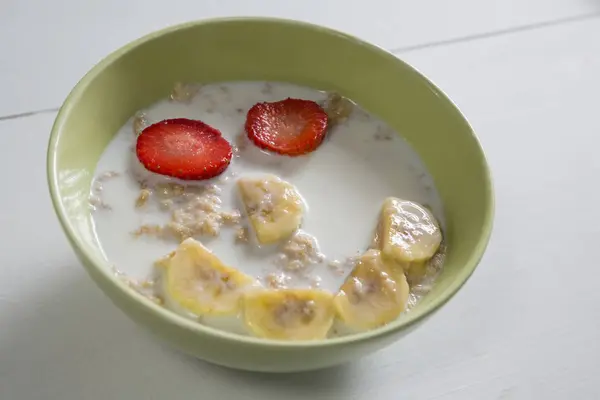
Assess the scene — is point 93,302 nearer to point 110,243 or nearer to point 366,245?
point 110,243

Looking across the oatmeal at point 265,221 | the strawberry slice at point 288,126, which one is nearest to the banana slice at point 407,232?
the oatmeal at point 265,221

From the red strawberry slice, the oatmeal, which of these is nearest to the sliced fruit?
the oatmeal

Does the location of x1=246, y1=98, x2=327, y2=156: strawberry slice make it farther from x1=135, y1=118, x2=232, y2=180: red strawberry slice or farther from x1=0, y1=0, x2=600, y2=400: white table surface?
x1=0, y1=0, x2=600, y2=400: white table surface

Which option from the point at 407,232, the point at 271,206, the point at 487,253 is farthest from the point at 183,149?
the point at 487,253

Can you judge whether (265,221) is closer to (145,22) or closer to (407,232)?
(407,232)

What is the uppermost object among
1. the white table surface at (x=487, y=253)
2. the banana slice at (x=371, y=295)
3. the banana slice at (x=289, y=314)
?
the banana slice at (x=289, y=314)

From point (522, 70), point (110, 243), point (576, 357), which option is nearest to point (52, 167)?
point (110, 243)

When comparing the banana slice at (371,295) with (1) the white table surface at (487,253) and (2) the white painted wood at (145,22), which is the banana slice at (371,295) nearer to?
(1) the white table surface at (487,253)
